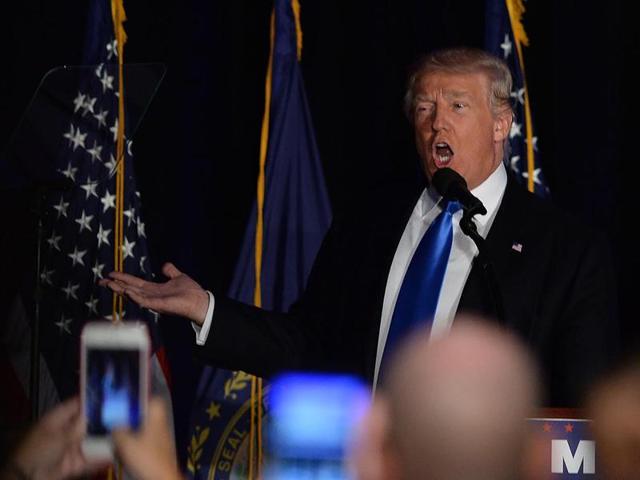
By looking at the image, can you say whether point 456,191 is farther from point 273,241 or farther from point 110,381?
point 273,241

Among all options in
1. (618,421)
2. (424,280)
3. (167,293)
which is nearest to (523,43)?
(424,280)

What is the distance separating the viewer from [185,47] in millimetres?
4023

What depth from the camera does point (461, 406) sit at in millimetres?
813

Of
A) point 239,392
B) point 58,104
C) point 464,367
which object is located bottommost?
point 239,392

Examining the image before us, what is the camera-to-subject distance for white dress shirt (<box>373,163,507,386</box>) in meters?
2.48

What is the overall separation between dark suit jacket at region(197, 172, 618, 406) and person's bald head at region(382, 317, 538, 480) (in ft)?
4.67

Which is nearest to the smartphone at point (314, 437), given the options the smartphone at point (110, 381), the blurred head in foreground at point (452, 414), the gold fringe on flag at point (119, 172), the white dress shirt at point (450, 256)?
the blurred head in foreground at point (452, 414)

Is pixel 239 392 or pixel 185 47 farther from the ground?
pixel 185 47

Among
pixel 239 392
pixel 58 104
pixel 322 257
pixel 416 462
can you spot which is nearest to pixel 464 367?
pixel 416 462

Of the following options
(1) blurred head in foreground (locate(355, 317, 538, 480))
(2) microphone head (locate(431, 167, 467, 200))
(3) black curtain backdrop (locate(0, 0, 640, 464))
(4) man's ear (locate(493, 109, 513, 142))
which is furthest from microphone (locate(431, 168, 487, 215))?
(3) black curtain backdrop (locate(0, 0, 640, 464))

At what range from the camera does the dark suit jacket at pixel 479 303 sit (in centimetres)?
Result: 233

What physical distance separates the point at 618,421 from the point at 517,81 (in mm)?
2938

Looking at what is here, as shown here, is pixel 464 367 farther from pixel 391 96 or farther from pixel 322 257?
pixel 391 96

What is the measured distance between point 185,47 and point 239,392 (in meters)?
1.31
